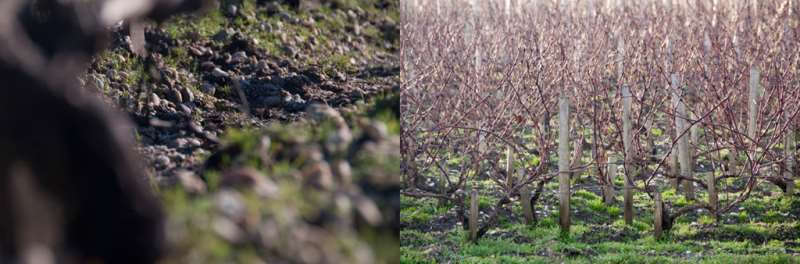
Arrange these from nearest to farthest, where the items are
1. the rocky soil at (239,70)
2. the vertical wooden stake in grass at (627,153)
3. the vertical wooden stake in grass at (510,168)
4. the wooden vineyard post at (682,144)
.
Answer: the rocky soil at (239,70) → the vertical wooden stake in grass at (627,153) → the wooden vineyard post at (682,144) → the vertical wooden stake in grass at (510,168)

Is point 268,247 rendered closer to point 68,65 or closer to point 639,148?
point 68,65

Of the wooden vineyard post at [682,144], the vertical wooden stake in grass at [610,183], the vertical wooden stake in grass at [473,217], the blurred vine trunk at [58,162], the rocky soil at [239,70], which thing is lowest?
the blurred vine trunk at [58,162]

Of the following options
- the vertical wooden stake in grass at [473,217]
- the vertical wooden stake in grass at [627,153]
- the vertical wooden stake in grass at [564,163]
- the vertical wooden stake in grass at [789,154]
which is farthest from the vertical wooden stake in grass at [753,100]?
the vertical wooden stake in grass at [473,217]

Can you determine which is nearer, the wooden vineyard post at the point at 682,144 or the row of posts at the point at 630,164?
the row of posts at the point at 630,164

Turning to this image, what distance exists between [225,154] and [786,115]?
566 centimetres

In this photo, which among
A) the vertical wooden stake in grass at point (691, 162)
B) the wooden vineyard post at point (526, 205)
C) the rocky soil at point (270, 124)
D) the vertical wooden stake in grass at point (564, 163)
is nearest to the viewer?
the rocky soil at point (270, 124)

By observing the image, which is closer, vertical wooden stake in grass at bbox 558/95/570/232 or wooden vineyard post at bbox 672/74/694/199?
vertical wooden stake in grass at bbox 558/95/570/232

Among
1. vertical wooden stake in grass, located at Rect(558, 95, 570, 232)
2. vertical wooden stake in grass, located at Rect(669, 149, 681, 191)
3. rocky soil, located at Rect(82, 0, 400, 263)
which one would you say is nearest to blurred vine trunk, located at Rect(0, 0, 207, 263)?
rocky soil, located at Rect(82, 0, 400, 263)

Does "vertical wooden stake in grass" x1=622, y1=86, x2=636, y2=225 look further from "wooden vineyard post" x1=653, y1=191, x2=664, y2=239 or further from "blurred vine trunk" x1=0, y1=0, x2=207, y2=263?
"blurred vine trunk" x1=0, y1=0, x2=207, y2=263

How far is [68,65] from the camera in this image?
121cm

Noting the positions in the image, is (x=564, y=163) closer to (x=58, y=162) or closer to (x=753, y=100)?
(x=753, y=100)

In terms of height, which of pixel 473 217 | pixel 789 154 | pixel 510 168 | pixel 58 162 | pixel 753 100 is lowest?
pixel 58 162

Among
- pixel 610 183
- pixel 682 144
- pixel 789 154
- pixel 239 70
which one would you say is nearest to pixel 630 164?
pixel 610 183

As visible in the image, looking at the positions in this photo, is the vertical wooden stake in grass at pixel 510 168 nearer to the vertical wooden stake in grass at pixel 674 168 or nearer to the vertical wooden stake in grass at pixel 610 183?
the vertical wooden stake in grass at pixel 610 183
